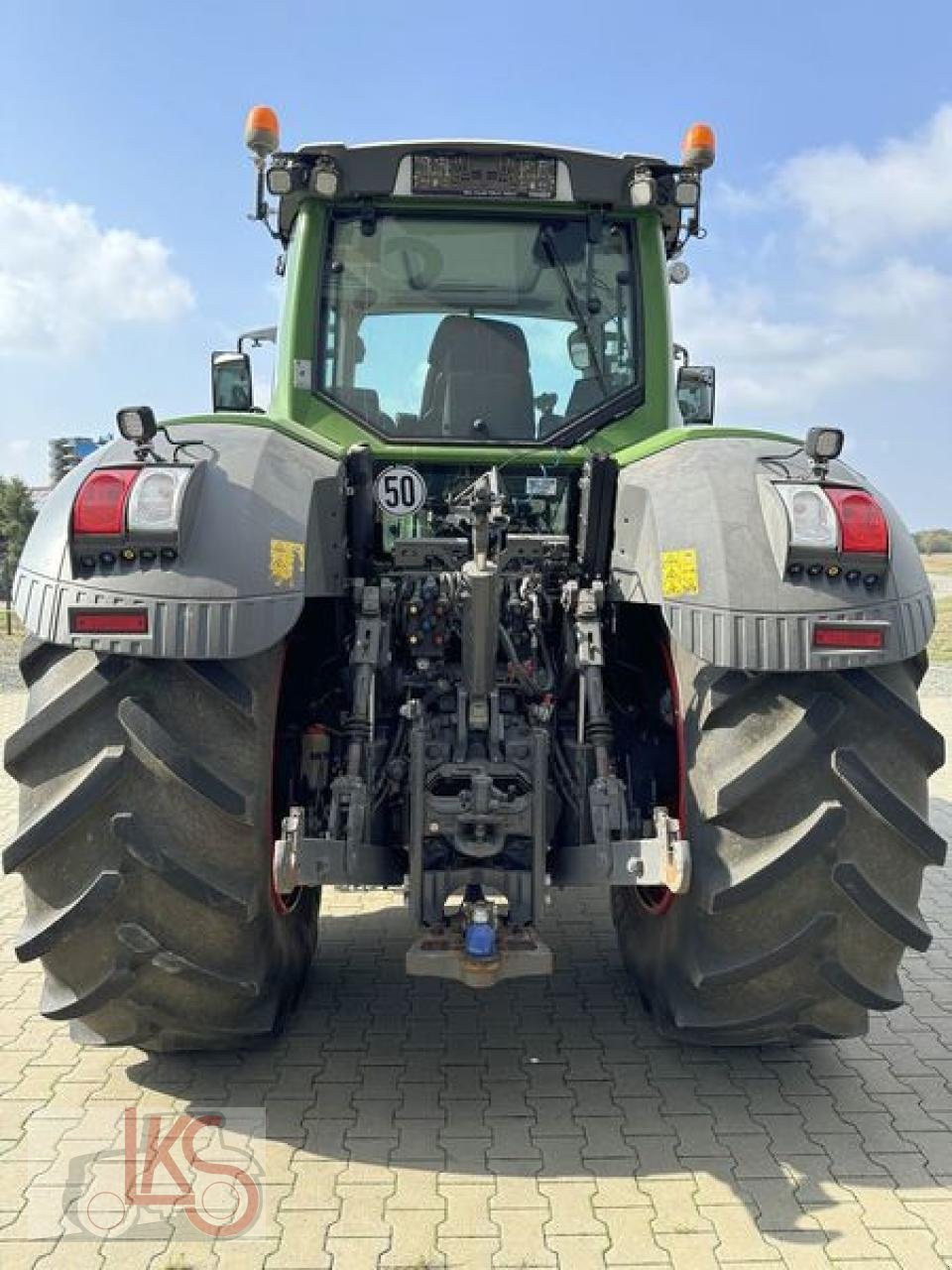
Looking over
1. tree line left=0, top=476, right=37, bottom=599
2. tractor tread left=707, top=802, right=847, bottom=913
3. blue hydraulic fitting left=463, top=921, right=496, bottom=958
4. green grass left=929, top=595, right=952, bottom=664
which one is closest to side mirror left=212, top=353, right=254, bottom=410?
blue hydraulic fitting left=463, top=921, right=496, bottom=958

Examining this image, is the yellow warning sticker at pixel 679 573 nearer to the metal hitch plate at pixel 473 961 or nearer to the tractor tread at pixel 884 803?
the tractor tread at pixel 884 803

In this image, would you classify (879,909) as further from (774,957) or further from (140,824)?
(140,824)

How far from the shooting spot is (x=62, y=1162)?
3.05m

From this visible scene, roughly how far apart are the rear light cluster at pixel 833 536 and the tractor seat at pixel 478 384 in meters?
1.46

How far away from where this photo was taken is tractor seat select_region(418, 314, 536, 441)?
4.13 m

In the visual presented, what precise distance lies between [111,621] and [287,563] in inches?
18.7

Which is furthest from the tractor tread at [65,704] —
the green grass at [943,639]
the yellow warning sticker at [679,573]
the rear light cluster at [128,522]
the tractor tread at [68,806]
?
the green grass at [943,639]

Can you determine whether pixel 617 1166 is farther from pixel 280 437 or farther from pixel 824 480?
pixel 280 437

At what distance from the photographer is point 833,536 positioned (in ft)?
9.27

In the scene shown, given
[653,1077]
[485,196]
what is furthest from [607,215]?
[653,1077]

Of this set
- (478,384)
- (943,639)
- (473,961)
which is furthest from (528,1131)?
(943,639)

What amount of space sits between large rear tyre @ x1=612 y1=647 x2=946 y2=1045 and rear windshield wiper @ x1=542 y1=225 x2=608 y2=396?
1.60 m

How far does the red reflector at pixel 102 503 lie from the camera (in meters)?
2.75

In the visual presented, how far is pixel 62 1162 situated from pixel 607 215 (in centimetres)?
373
